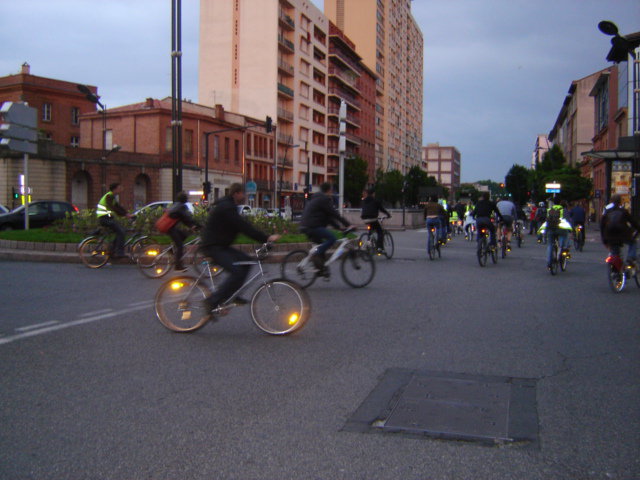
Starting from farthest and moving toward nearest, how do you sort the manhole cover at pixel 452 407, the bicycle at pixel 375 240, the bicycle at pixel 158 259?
the bicycle at pixel 375 240
the bicycle at pixel 158 259
the manhole cover at pixel 452 407

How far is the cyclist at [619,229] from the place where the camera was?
11078 mm

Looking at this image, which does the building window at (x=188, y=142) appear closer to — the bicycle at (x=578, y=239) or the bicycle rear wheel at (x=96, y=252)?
the bicycle at (x=578, y=239)

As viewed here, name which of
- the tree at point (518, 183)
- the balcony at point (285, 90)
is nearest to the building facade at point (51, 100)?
the balcony at point (285, 90)

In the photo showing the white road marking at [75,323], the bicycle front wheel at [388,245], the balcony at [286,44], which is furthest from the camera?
the balcony at [286,44]

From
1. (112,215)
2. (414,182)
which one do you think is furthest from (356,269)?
(414,182)

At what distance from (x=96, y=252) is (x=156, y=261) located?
216 cm

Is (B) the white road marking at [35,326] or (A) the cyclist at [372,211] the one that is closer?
(B) the white road marking at [35,326]

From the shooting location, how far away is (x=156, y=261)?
42.3 feet

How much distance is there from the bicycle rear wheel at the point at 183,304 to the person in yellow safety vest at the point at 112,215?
725 centimetres

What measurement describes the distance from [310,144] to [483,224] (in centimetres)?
6446

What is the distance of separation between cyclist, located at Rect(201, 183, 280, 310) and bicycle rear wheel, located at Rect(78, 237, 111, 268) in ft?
25.9

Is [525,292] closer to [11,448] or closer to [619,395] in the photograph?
[619,395]

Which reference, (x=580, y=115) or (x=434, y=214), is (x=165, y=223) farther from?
(x=580, y=115)

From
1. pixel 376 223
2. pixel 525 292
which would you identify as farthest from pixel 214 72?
pixel 525 292
